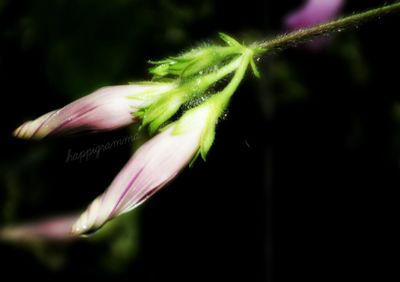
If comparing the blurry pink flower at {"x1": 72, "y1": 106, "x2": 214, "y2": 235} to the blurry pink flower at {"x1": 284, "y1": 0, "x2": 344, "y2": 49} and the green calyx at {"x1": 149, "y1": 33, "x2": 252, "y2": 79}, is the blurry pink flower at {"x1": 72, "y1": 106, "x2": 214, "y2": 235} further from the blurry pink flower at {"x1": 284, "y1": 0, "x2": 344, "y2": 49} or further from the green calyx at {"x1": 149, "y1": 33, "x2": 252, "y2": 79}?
the blurry pink flower at {"x1": 284, "y1": 0, "x2": 344, "y2": 49}

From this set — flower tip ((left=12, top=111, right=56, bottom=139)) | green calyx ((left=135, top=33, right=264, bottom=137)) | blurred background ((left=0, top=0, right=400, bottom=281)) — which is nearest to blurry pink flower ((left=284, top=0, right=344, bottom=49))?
blurred background ((left=0, top=0, right=400, bottom=281))

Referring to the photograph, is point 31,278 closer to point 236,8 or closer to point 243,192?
point 243,192

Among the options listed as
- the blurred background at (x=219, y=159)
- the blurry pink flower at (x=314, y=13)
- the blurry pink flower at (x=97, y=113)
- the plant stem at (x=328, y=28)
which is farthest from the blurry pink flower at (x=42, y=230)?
the plant stem at (x=328, y=28)

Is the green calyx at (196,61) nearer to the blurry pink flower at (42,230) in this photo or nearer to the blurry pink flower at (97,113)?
the blurry pink flower at (97,113)

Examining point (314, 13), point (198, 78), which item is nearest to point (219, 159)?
point (314, 13)

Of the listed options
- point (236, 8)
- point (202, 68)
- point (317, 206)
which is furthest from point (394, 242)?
point (202, 68)
